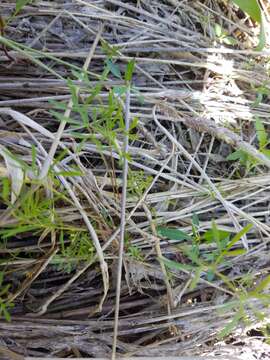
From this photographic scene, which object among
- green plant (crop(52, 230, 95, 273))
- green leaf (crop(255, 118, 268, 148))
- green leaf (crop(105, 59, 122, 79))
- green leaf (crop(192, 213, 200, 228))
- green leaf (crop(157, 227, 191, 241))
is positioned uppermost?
green leaf (crop(105, 59, 122, 79))

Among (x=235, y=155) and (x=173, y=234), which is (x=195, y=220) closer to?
(x=173, y=234)

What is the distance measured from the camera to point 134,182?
1.03 meters

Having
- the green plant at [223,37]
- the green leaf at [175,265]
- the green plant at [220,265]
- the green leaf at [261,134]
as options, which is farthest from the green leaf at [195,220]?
the green plant at [223,37]

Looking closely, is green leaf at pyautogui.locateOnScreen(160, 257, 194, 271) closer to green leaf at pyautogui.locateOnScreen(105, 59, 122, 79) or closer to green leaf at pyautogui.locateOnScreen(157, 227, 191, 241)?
green leaf at pyautogui.locateOnScreen(157, 227, 191, 241)

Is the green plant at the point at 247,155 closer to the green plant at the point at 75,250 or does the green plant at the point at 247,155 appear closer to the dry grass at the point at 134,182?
the dry grass at the point at 134,182

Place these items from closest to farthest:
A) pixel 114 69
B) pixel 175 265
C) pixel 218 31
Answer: pixel 175 265
pixel 114 69
pixel 218 31

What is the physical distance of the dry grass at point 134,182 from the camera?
3.29ft

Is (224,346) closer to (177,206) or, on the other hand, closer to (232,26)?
(177,206)

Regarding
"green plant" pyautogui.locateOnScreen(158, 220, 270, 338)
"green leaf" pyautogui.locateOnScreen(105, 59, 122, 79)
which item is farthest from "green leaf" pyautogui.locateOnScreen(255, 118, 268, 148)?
"green leaf" pyautogui.locateOnScreen(105, 59, 122, 79)

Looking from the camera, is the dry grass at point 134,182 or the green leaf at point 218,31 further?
the green leaf at point 218,31

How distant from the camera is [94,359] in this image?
1.03 meters

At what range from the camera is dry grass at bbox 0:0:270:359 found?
100 cm

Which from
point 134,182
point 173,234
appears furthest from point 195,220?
point 134,182

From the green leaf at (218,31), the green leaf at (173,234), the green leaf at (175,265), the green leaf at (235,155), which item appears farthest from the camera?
the green leaf at (218,31)
